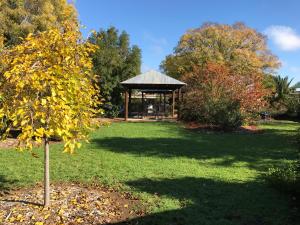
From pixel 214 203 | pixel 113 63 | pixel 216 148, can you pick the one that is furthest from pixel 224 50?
pixel 214 203

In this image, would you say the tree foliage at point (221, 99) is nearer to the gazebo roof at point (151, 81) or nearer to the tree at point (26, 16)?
the gazebo roof at point (151, 81)

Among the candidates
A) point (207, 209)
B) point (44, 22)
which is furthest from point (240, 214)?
point (44, 22)

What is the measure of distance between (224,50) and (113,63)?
11603mm

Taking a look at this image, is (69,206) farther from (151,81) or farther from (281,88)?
(281,88)

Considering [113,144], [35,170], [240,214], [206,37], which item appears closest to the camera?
[240,214]

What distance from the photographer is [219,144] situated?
41.4ft

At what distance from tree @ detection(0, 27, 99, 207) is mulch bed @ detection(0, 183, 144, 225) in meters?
1.13

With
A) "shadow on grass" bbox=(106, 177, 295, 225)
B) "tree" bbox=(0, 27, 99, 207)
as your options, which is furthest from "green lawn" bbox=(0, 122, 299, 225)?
"tree" bbox=(0, 27, 99, 207)

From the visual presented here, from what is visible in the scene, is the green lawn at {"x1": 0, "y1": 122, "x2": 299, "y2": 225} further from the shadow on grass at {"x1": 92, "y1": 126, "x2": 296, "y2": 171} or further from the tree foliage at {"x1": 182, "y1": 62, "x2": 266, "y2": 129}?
the tree foliage at {"x1": 182, "y1": 62, "x2": 266, "y2": 129}

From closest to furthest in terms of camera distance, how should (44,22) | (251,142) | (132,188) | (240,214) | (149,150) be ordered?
(240,214) < (132,188) < (149,150) < (251,142) < (44,22)

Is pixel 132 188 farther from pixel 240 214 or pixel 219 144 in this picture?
pixel 219 144

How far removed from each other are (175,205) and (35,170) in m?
3.77

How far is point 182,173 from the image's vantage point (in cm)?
801

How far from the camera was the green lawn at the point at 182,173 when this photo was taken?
5500 mm
